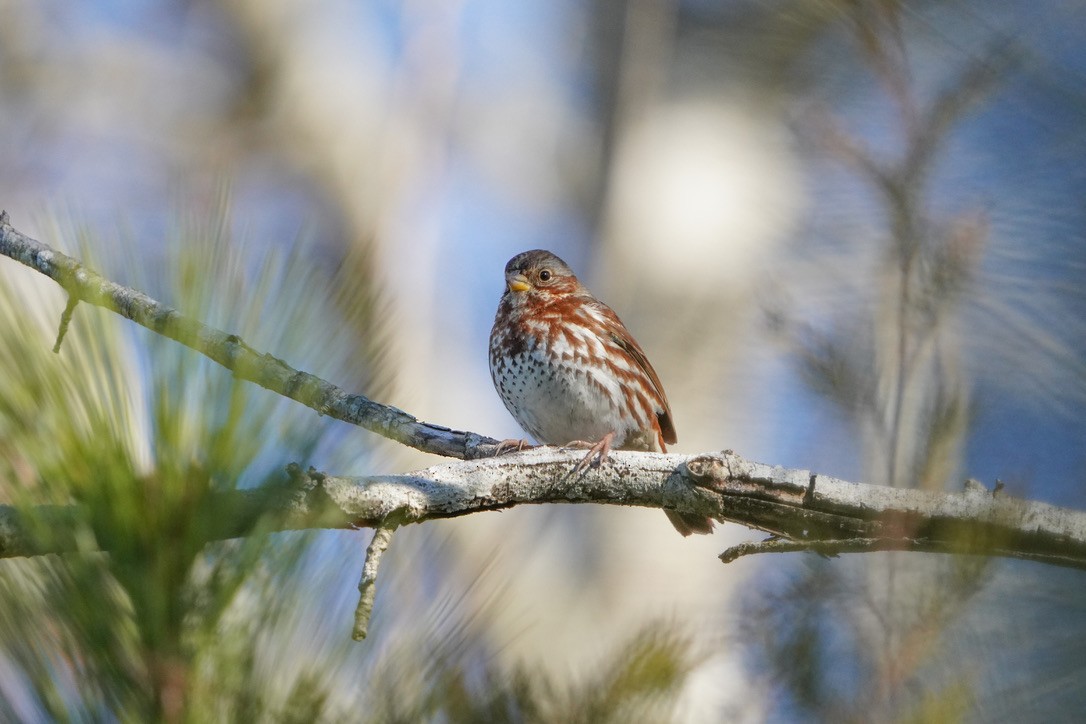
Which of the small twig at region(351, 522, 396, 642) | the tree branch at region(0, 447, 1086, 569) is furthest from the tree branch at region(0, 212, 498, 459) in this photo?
the small twig at region(351, 522, 396, 642)

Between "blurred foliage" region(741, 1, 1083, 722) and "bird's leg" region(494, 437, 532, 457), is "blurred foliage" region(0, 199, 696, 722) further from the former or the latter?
"bird's leg" region(494, 437, 532, 457)

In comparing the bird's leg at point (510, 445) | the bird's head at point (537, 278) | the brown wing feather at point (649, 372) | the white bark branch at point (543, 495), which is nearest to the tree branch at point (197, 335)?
the white bark branch at point (543, 495)

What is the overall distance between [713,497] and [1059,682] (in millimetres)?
1957

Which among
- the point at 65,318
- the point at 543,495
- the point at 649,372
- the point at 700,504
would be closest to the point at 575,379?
the point at 649,372

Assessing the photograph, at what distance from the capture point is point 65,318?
4.40ft

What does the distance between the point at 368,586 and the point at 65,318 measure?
0.56 metres

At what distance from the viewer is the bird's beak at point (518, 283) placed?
552cm

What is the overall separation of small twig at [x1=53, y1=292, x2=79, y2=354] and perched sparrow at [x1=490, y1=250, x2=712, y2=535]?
342 cm

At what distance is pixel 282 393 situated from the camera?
136 centimetres

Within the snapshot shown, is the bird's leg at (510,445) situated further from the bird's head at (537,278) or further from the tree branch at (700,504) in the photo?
the bird's head at (537,278)

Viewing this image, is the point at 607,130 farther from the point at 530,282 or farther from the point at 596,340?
the point at 596,340

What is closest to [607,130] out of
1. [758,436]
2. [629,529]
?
[629,529]

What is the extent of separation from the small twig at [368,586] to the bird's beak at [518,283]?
3412 millimetres

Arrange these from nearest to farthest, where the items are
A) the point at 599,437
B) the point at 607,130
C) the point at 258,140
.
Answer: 1. the point at 599,437
2. the point at 258,140
3. the point at 607,130
